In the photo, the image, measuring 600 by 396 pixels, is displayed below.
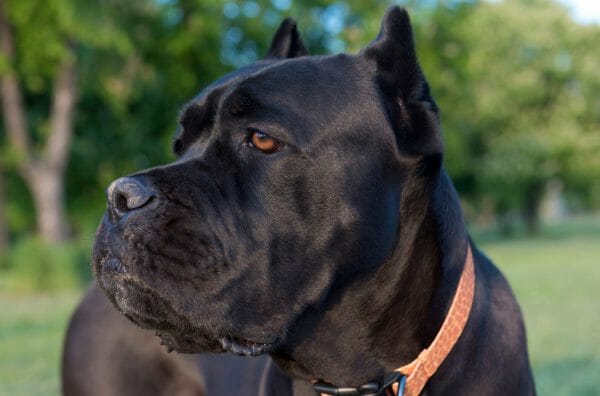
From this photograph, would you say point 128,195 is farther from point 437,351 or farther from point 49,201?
point 49,201

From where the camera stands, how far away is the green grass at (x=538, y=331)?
239 inches

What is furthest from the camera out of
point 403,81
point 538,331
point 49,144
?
point 49,144

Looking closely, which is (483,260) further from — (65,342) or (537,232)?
(537,232)

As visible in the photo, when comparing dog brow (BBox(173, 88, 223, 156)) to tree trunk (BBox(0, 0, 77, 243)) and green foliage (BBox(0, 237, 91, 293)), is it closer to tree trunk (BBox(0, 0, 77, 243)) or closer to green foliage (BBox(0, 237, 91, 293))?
green foliage (BBox(0, 237, 91, 293))

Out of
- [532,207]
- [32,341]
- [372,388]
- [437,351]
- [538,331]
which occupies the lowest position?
[532,207]

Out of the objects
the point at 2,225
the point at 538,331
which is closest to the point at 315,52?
the point at 2,225

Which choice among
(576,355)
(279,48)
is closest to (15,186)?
(576,355)

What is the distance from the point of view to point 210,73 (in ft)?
76.6

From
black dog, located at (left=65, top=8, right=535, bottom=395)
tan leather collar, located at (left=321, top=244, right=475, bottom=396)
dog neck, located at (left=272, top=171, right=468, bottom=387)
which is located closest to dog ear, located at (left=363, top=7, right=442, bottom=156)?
black dog, located at (left=65, top=8, right=535, bottom=395)

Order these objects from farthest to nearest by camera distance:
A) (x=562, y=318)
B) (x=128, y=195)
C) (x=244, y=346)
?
(x=562, y=318) < (x=244, y=346) < (x=128, y=195)

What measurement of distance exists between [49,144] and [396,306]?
1800 cm

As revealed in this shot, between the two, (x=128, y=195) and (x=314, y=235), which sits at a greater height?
(x=128, y=195)

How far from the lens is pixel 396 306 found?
2510mm

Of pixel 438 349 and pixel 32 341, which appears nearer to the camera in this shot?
pixel 438 349
